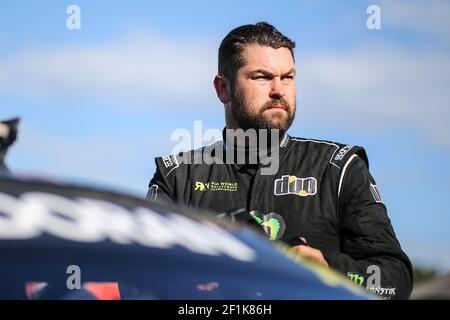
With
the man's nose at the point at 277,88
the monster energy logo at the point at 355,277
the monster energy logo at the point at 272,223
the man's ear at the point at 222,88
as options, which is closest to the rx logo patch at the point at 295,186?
the monster energy logo at the point at 272,223

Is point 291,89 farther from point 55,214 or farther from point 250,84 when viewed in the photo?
point 55,214

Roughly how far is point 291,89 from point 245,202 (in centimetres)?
58

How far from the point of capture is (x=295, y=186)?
449 centimetres

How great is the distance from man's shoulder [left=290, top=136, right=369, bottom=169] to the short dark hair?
0.46 meters

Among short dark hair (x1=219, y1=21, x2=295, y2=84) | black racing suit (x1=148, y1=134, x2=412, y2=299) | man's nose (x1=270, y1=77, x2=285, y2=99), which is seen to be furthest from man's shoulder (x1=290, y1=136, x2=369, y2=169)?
short dark hair (x1=219, y1=21, x2=295, y2=84)

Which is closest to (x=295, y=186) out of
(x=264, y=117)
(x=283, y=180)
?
(x=283, y=180)

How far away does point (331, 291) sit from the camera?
1.97 m

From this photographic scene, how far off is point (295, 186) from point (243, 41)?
0.81m

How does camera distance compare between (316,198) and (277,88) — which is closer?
(316,198)

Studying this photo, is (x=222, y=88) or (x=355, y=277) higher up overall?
(x=222, y=88)

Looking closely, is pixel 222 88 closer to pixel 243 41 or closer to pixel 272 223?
pixel 243 41

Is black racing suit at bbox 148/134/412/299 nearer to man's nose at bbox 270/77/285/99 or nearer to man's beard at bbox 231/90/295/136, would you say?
man's beard at bbox 231/90/295/136
